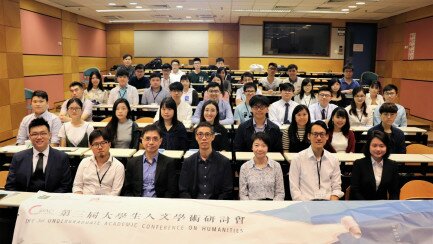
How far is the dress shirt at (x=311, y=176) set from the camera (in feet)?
10.2

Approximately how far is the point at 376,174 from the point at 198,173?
1.56 meters

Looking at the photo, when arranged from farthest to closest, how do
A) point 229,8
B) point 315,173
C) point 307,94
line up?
point 229,8
point 307,94
point 315,173

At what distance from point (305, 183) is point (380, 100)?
13.8ft

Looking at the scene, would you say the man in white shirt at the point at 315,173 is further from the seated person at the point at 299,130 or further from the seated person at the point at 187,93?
the seated person at the point at 187,93

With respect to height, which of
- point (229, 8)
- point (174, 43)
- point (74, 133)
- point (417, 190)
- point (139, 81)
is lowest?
point (417, 190)

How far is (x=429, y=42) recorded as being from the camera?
9625mm

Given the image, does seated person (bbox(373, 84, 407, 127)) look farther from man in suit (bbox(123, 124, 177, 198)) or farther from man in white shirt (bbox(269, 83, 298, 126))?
man in suit (bbox(123, 124, 177, 198))

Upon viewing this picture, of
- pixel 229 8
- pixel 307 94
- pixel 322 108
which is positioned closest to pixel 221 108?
pixel 322 108

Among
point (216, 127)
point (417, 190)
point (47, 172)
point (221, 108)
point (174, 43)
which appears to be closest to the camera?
point (417, 190)

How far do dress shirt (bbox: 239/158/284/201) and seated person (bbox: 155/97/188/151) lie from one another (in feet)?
4.30

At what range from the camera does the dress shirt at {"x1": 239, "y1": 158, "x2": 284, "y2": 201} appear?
304 cm

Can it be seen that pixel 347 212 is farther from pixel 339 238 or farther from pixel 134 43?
pixel 134 43

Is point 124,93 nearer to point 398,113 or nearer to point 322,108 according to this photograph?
point 322,108

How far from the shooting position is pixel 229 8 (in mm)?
11023
